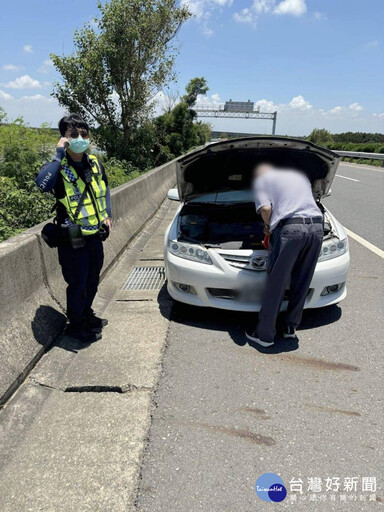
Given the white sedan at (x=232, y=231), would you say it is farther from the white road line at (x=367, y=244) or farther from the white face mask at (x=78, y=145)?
the white road line at (x=367, y=244)

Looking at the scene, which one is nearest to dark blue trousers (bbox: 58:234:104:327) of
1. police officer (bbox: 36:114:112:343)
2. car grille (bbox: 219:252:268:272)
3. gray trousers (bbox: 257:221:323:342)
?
police officer (bbox: 36:114:112:343)

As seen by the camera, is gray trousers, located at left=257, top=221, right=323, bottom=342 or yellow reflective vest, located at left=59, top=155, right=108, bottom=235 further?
gray trousers, located at left=257, top=221, right=323, bottom=342

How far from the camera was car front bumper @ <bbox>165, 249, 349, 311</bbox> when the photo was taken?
376 cm

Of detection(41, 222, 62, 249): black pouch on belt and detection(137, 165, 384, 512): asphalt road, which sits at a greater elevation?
detection(41, 222, 62, 249): black pouch on belt

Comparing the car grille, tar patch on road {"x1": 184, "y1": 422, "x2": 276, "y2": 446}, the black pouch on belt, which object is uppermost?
the black pouch on belt

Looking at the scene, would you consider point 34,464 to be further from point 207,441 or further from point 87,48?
point 87,48

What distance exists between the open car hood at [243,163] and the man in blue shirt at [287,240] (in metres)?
0.68

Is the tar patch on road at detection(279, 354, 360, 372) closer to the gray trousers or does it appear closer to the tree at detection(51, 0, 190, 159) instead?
the gray trousers

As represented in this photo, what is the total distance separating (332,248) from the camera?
3.99 metres

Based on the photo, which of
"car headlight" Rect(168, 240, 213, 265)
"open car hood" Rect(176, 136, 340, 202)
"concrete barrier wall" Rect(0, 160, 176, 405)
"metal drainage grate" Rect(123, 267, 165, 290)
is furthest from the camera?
"metal drainage grate" Rect(123, 267, 165, 290)

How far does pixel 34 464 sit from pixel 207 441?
3.28ft

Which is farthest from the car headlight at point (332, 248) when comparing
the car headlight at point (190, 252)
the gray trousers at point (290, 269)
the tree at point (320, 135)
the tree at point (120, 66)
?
the tree at point (320, 135)

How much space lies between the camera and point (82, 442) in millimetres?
2410

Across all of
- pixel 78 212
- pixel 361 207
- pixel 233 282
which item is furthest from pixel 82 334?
pixel 361 207
